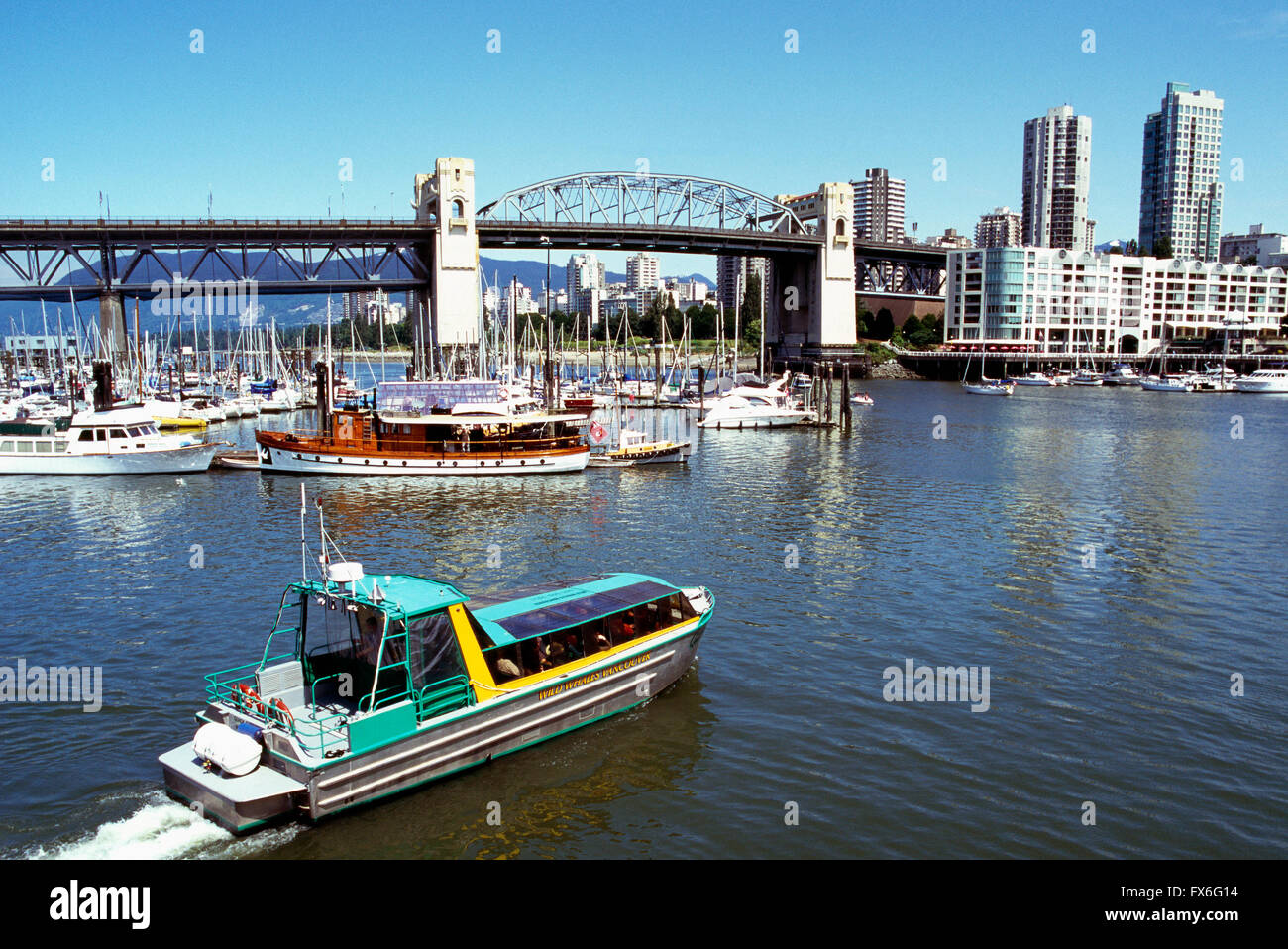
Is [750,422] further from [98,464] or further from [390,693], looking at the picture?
[390,693]

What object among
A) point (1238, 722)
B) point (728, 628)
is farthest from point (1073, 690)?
point (728, 628)

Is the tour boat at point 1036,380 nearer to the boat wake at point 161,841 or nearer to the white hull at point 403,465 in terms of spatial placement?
the white hull at point 403,465

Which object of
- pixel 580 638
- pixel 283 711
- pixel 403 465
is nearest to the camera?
pixel 283 711

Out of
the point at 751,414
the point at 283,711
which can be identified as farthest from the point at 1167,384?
the point at 283,711

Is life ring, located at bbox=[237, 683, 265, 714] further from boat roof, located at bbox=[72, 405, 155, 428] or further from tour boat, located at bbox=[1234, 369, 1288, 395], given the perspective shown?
tour boat, located at bbox=[1234, 369, 1288, 395]

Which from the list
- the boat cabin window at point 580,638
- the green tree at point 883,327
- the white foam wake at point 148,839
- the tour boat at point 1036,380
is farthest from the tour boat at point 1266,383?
the white foam wake at point 148,839

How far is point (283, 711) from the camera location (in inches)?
531

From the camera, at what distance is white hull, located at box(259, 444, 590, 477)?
46.2 metres

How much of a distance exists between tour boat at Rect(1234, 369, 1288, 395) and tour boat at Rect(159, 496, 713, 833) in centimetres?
13239

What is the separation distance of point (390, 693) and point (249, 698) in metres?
2.01

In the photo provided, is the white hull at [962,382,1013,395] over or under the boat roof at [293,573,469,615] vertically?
under

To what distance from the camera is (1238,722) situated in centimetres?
1719

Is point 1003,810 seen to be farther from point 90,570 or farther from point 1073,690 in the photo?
point 90,570

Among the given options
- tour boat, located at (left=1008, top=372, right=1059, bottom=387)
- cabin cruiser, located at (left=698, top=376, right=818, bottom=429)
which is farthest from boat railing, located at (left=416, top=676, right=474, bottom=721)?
tour boat, located at (left=1008, top=372, right=1059, bottom=387)
